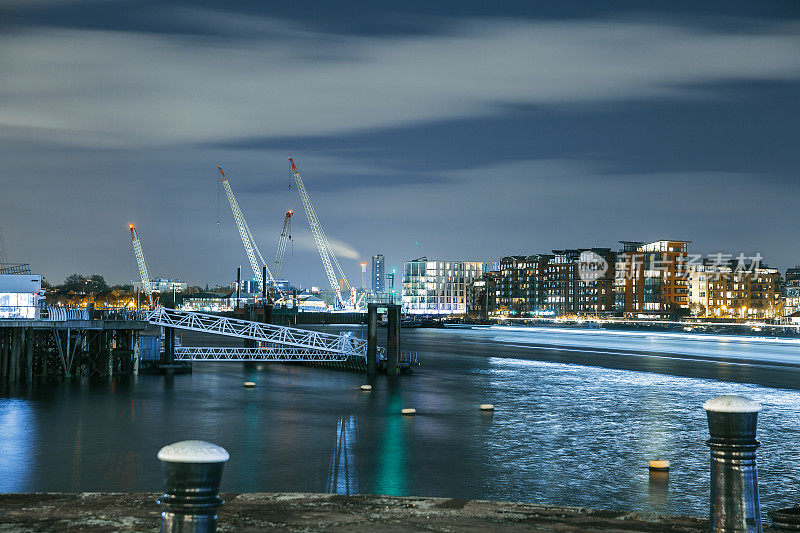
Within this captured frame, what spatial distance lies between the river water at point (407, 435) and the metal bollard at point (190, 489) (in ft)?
62.9

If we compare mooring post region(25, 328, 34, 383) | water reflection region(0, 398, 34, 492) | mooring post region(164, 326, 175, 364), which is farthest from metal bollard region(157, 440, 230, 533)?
mooring post region(164, 326, 175, 364)

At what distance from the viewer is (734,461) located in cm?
817

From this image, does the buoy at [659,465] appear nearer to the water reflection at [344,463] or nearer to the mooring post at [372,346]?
the water reflection at [344,463]

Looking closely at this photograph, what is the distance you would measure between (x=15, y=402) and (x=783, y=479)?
1685 inches

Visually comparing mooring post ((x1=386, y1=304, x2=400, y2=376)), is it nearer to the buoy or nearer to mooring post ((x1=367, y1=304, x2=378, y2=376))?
mooring post ((x1=367, y1=304, x2=378, y2=376))

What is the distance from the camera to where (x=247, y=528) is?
13.6 m

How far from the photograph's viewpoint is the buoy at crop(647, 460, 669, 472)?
2925cm

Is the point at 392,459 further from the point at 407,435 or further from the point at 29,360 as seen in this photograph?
the point at 29,360

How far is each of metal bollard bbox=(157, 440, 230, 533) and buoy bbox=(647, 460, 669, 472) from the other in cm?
2605

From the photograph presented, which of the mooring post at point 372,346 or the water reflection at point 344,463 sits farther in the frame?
the mooring post at point 372,346

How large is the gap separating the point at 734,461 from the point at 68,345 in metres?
63.1

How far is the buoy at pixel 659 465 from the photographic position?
29250 mm

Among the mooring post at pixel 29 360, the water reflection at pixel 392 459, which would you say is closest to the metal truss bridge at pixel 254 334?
the mooring post at pixel 29 360

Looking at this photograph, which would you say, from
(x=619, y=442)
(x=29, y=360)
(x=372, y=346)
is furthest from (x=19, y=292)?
(x=619, y=442)
